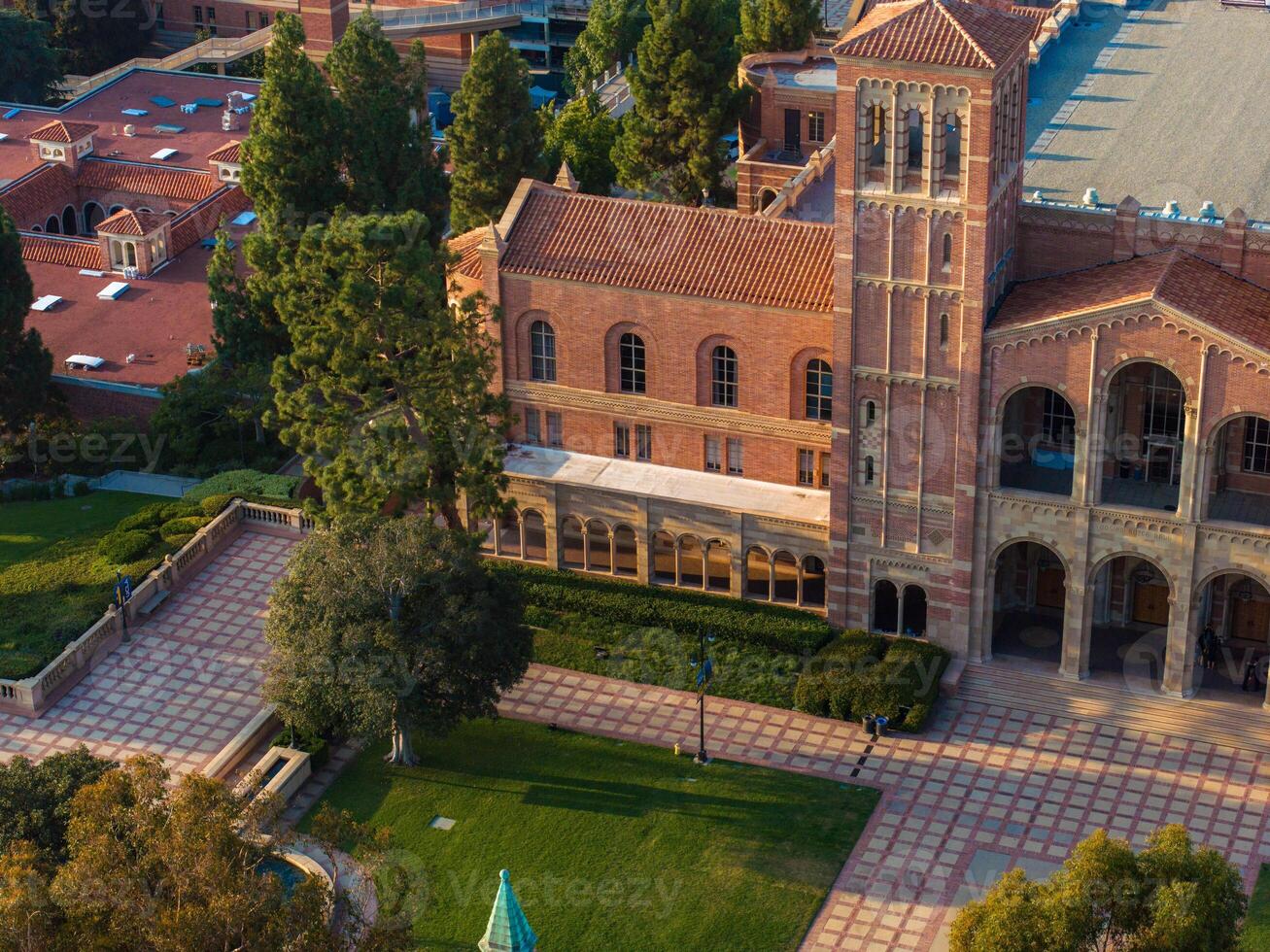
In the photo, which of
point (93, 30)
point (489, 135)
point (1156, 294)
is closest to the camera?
point (1156, 294)

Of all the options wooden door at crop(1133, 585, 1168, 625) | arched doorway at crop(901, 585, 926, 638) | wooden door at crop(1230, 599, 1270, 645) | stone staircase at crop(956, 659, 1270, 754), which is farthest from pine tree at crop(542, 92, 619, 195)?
wooden door at crop(1230, 599, 1270, 645)

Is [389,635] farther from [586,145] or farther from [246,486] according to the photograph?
[586,145]

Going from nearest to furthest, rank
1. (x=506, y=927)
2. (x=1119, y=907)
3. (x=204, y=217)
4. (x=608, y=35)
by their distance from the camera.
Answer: (x=1119, y=907)
(x=506, y=927)
(x=204, y=217)
(x=608, y=35)

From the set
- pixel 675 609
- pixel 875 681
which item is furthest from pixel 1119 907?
pixel 675 609

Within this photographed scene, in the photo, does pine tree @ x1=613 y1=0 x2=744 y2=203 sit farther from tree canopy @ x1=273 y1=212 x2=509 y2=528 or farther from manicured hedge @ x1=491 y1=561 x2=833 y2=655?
manicured hedge @ x1=491 y1=561 x2=833 y2=655

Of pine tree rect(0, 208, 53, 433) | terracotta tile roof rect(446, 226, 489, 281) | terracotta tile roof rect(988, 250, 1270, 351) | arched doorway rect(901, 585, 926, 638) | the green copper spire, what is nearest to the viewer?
the green copper spire

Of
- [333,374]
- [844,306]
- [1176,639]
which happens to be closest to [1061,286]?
[844,306]

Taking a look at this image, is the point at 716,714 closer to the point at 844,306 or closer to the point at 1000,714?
the point at 1000,714
